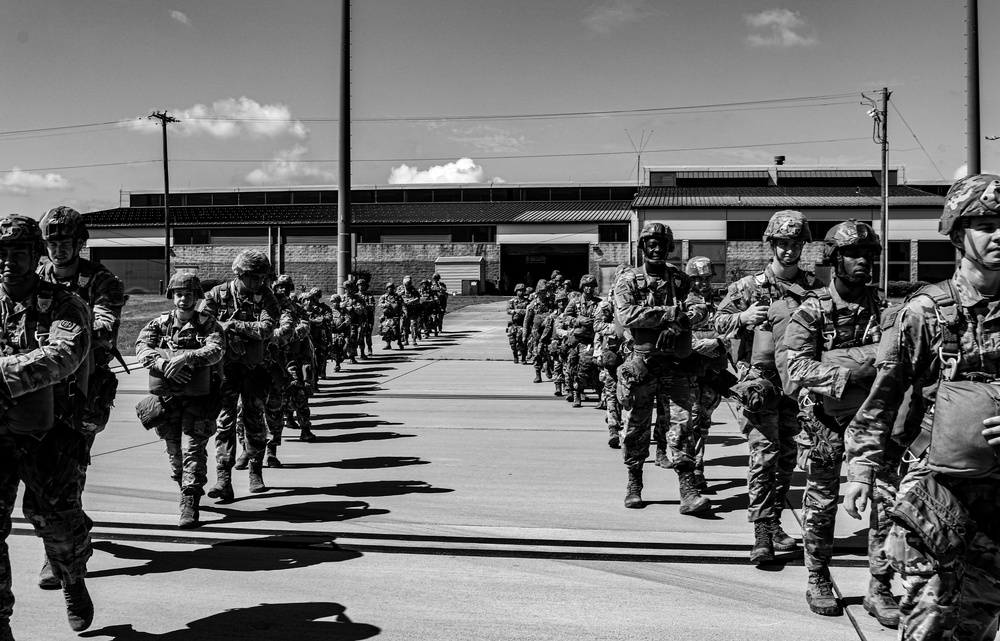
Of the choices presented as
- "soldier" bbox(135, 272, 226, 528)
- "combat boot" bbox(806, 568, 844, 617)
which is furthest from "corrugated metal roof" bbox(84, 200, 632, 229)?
"combat boot" bbox(806, 568, 844, 617)

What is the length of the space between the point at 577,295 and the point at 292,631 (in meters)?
11.0

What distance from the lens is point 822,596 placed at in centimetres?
457

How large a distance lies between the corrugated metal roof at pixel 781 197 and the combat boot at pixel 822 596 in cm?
4626

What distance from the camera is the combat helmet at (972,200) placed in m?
3.05

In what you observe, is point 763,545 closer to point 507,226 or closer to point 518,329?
point 518,329

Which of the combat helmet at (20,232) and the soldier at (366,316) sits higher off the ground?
the combat helmet at (20,232)

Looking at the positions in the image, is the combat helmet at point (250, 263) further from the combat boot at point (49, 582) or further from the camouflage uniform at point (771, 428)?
the camouflage uniform at point (771, 428)

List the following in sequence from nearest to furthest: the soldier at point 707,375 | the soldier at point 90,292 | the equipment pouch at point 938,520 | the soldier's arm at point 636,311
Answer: the equipment pouch at point 938,520 < the soldier at point 90,292 < the soldier's arm at point 636,311 < the soldier at point 707,375

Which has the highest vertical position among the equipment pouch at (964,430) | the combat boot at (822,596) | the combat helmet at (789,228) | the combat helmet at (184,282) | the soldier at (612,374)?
the combat helmet at (789,228)

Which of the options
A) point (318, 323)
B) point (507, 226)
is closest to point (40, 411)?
point (318, 323)

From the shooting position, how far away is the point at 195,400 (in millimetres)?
6555

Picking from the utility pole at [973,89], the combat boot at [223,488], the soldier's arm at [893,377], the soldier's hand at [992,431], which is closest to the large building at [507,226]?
the utility pole at [973,89]

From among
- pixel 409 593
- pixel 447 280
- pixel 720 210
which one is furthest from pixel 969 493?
pixel 447 280

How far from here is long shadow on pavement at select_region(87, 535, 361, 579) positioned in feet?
17.9
